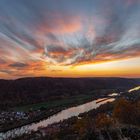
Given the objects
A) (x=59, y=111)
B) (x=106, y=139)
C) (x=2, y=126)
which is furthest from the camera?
→ (x=59, y=111)

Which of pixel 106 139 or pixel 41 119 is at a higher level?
pixel 106 139

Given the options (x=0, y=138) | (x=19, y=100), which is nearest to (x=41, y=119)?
(x=0, y=138)

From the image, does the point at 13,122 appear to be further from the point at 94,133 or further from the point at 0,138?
the point at 94,133

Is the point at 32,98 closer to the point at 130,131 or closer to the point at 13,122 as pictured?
the point at 13,122

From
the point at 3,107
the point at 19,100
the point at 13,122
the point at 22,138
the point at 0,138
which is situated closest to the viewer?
the point at 22,138

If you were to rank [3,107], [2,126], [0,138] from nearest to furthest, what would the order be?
[0,138], [2,126], [3,107]

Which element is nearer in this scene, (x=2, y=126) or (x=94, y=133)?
(x=94, y=133)

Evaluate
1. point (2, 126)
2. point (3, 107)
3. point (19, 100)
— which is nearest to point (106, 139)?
point (2, 126)

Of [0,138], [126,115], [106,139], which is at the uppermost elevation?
[106,139]

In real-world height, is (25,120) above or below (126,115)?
below
